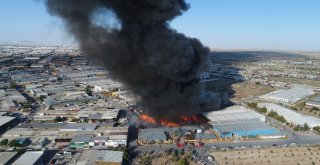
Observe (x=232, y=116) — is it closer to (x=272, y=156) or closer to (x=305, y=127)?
Answer: (x=305, y=127)

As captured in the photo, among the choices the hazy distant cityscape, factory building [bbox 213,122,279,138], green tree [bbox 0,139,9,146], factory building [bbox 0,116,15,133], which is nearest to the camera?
the hazy distant cityscape

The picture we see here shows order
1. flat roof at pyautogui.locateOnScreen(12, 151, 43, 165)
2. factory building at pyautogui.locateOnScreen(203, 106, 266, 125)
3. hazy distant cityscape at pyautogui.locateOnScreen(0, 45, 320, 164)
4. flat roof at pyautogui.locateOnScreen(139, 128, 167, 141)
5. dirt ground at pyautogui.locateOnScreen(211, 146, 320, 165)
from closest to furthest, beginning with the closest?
1. flat roof at pyautogui.locateOnScreen(12, 151, 43, 165)
2. dirt ground at pyautogui.locateOnScreen(211, 146, 320, 165)
3. hazy distant cityscape at pyautogui.locateOnScreen(0, 45, 320, 164)
4. flat roof at pyautogui.locateOnScreen(139, 128, 167, 141)
5. factory building at pyautogui.locateOnScreen(203, 106, 266, 125)

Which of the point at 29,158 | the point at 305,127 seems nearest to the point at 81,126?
the point at 29,158

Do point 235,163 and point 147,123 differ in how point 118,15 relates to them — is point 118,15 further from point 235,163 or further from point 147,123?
point 235,163

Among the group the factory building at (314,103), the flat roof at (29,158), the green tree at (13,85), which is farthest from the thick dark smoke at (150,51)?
the green tree at (13,85)

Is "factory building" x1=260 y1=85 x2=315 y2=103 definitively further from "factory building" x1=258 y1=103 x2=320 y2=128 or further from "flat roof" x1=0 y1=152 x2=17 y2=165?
"flat roof" x1=0 y1=152 x2=17 y2=165

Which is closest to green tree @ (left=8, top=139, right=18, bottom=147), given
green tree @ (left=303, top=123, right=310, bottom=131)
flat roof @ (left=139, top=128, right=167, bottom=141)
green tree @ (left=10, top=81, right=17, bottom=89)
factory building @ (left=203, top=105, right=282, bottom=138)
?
flat roof @ (left=139, top=128, right=167, bottom=141)
